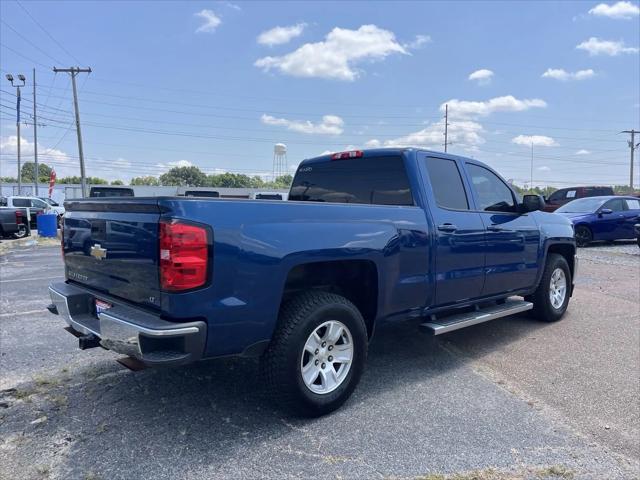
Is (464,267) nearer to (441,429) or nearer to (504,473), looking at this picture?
(441,429)

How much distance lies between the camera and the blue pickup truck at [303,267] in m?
→ 2.78

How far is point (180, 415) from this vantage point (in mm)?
3365

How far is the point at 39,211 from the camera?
22.5m

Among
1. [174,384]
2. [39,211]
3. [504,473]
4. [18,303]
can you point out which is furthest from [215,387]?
[39,211]

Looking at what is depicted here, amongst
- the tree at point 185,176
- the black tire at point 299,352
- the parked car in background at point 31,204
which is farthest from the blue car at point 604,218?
the tree at point 185,176

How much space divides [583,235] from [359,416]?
13.2m

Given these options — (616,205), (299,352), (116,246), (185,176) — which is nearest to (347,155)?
(299,352)

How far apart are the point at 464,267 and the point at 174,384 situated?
9.10 ft

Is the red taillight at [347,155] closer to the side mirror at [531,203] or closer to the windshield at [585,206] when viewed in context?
the side mirror at [531,203]

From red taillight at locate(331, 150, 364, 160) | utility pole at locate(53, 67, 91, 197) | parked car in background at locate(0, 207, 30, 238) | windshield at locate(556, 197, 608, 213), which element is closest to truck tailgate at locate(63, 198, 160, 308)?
red taillight at locate(331, 150, 364, 160)

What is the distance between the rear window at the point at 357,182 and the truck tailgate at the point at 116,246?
2.23 m

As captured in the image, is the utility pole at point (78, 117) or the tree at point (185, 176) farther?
the tree at point (185, 176)

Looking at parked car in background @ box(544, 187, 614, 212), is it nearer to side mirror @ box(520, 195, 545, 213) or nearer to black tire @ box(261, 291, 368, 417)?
side mirror @ box(520, 195, 545, 213)

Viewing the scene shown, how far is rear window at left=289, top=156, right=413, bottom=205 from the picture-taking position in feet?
14.1
